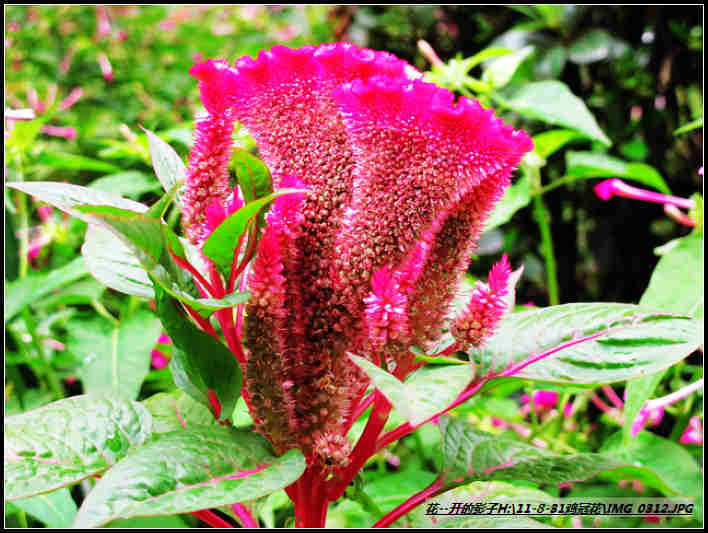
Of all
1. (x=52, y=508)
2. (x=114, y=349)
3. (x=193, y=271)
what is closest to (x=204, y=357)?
(x=193, y=271)

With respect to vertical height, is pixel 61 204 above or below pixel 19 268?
above

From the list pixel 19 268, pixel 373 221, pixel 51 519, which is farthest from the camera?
pixel 19 268

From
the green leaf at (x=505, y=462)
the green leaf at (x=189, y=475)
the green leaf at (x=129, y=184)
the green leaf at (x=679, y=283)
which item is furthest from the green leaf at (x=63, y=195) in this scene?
the green leaf at (x=679, y=283)

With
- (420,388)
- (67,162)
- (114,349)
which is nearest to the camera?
(420,388)

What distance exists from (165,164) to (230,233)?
0.68 feet

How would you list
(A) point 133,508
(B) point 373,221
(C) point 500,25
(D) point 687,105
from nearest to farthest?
(A) point 133,508, (B) point 373,221, (D) point 687,105, (C) point 500,25

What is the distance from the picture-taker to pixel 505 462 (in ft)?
1.95

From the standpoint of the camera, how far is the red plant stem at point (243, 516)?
63 cm

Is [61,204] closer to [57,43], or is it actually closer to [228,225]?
[228,225]

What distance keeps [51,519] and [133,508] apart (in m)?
0.50

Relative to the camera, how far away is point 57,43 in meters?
2.34

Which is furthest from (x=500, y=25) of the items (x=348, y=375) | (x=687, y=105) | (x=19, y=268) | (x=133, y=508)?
(x=133, y=508)

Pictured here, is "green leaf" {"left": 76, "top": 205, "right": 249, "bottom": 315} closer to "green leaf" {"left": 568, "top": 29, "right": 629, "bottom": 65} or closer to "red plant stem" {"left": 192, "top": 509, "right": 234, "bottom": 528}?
"red plant stem" {"left": 192, "top": 509, "right": 234, "bottom": 528}

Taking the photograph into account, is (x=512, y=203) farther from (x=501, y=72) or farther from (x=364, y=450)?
(x=364, y=450)
